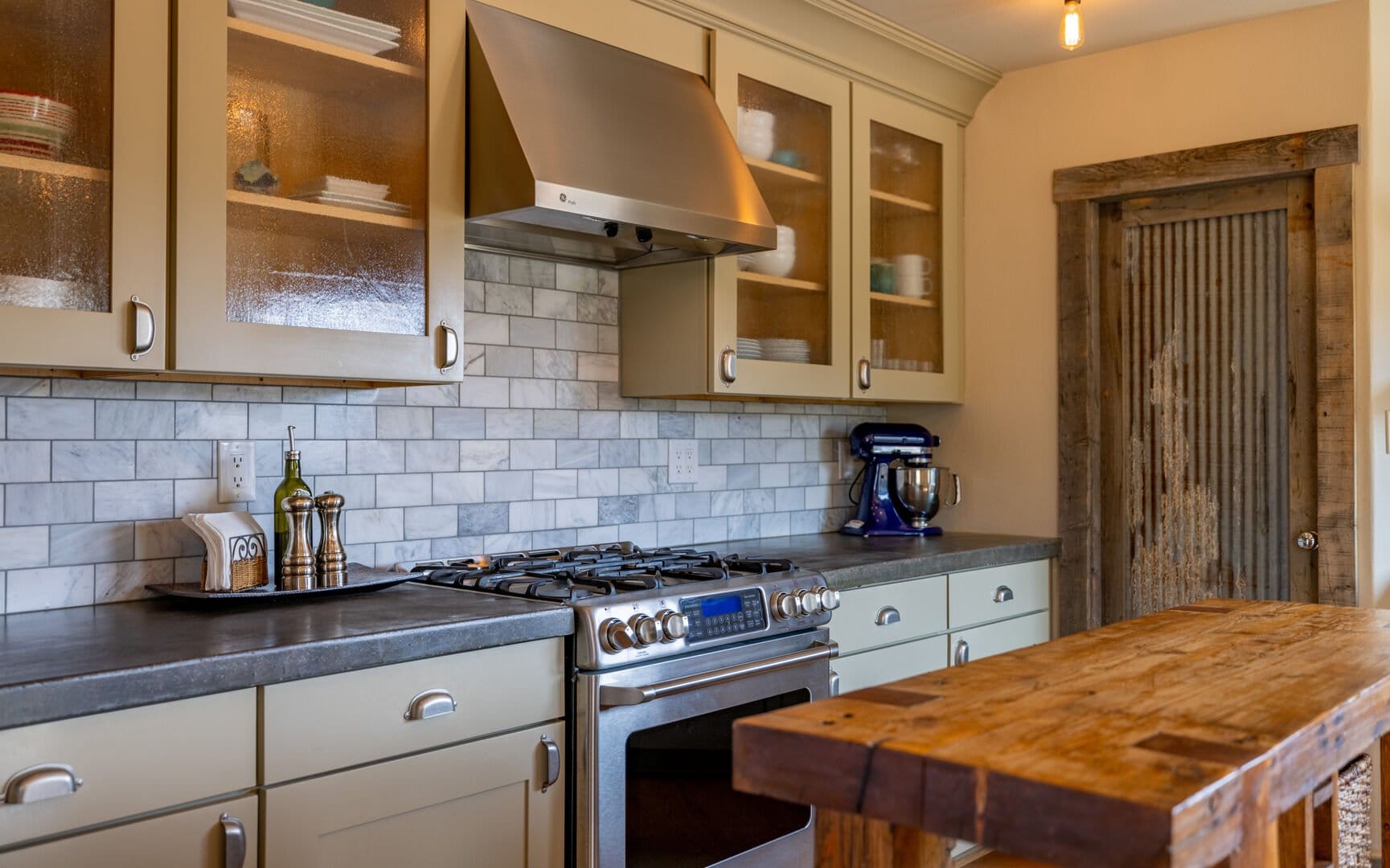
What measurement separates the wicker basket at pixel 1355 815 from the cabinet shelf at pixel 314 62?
7.34 feet

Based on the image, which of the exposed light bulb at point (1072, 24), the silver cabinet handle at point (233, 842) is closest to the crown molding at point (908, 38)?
the exposed light bulb at point (1072, 24)

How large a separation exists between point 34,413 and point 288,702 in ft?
2.71

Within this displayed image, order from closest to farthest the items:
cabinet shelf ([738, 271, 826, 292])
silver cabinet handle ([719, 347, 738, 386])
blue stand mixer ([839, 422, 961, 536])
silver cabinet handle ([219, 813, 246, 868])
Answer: silver cabinet handle ([219, 813, 246, 868]) → silver cabinet handle ([719, 347, 738, 386]) → cabinet shelf ([738, 271, 826, 292]) → blue stand mixer ([839, 422, 961, 536])

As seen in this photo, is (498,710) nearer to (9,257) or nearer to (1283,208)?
(9,257)

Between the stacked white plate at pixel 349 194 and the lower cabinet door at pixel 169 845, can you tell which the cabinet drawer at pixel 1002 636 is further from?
the lower cabinet door at pixel 169 845

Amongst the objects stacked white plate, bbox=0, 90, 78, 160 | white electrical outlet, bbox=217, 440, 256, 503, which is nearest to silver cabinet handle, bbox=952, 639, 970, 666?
white electrical outlet, bbox=217, 440, 256, 503

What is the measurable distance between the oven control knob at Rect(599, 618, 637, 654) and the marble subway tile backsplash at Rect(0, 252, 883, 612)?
724mm

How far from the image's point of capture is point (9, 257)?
177 cm

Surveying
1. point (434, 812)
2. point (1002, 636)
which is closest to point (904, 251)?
point (1002, 636)

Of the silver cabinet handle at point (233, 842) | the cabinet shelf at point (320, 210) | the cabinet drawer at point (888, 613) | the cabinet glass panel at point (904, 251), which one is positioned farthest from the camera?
the cabinet glass panel at point (904, 251)

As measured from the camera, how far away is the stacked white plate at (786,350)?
3.19 meters

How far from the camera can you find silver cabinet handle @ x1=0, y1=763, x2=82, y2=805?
1.43m

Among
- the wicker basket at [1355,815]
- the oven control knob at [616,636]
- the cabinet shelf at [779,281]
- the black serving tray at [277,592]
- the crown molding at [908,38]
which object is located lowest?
the wicker basket at [1355,815]

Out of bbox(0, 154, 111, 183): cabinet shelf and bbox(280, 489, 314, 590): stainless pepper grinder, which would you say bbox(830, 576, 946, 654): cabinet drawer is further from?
bbox(0, 154, 111, 183): cabinet shelf
